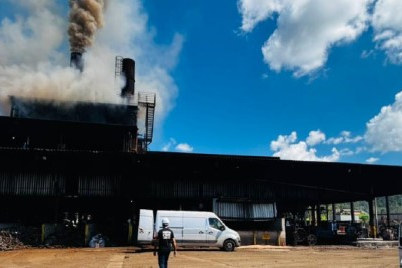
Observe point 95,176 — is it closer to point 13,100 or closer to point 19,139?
point 19,139

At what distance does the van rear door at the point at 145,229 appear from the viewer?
74.7ft

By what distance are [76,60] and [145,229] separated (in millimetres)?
23054

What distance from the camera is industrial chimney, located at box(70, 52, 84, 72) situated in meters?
39.9

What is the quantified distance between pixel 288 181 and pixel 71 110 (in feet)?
73.5

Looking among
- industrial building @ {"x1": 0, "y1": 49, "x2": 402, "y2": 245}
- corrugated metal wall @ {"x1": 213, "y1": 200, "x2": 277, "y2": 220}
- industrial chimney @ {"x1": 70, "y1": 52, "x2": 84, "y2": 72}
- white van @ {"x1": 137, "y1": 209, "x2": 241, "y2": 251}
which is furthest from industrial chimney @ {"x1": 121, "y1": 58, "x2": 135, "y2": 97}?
white van @ {"x1": 137, "y1": 209, "x2": 241, "y2": 251}

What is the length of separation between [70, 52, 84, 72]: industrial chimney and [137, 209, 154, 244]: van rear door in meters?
22.1

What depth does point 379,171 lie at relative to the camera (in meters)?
32.0

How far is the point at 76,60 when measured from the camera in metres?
40.1

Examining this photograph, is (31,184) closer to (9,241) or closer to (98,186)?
(98,186)

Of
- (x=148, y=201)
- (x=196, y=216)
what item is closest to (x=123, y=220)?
(x=148, y=201)

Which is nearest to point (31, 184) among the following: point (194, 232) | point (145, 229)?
point (145, 229)

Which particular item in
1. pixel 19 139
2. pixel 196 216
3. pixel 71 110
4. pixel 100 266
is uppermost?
pixel 71 110

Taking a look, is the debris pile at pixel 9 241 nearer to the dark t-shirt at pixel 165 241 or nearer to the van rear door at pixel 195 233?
the van rear door at pixel 195 233

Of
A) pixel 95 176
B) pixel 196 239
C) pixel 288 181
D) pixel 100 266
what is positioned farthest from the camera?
pixel 288 181
